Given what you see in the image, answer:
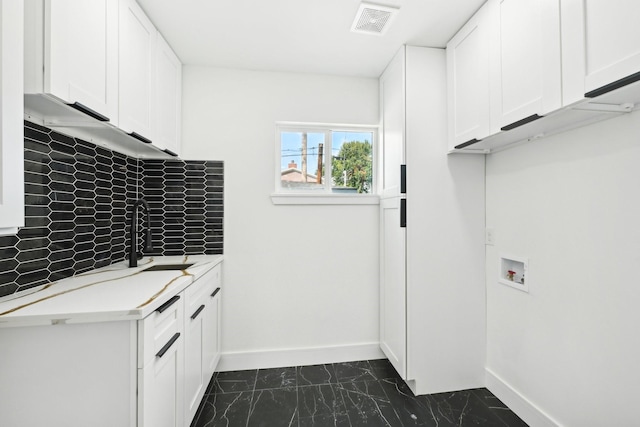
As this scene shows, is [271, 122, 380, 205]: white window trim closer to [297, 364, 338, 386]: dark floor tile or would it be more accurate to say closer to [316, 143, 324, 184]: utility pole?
[316, 143, 324, 184]: utility pole

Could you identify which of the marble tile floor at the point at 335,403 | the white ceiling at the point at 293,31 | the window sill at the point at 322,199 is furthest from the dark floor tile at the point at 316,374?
the white ceiling at the point at 293,31

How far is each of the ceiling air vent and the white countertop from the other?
1.82 meters

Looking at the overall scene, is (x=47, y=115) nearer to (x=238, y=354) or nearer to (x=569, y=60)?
(x=238, y=354)

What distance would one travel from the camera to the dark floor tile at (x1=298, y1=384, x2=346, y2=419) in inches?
70.8

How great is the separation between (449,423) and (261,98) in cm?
264

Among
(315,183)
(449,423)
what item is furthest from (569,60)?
(449,423)

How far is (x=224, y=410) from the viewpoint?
5.98ft

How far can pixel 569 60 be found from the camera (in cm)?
116

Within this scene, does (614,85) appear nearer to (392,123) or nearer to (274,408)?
(392,123)

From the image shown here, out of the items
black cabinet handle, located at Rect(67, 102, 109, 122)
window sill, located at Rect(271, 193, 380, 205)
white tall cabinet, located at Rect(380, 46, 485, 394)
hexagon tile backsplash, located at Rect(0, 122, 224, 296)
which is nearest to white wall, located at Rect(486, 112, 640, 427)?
white tall cabinet, located at Rect(380, 46, 485, 394)

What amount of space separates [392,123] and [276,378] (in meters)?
2.14

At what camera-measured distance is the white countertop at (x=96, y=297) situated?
0.98m

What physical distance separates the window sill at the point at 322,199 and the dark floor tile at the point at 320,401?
139 centimetres

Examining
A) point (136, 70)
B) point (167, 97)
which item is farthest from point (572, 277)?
point (167, 97)
